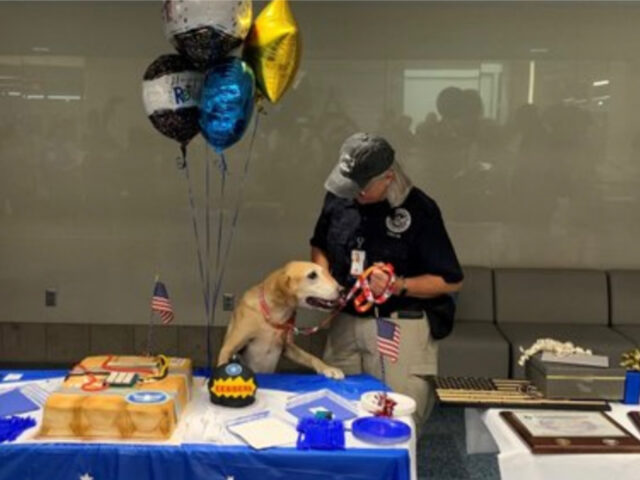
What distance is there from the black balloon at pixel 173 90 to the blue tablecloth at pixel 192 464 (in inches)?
41.6

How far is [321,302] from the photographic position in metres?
2.30

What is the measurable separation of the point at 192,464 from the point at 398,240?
1122mm

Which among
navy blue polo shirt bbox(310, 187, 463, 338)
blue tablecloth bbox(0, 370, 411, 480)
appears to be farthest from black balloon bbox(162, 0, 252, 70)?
blue tablecloth bbox(0, 370, 411, 480)

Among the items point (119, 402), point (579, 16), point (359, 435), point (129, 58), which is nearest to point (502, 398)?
point (359, 435)

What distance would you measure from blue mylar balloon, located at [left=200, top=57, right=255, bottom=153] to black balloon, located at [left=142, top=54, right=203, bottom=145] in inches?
1.5

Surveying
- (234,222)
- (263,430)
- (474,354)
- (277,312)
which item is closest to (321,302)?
(277,312)

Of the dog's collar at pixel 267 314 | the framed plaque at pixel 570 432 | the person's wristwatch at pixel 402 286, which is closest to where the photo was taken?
the framed plaque at pixel 570 432

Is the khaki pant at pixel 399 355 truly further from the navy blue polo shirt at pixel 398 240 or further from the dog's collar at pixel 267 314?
the dog's collar at pixel 267 314

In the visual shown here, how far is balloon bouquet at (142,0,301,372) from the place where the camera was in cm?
211

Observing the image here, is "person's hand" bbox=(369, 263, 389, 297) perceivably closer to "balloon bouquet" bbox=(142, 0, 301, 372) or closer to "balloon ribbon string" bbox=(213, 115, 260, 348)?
"balloon bouquet" bbox=(142, 0, 301, 372)

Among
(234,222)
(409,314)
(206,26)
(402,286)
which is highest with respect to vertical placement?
(206,26)

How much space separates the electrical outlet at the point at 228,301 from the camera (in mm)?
4414

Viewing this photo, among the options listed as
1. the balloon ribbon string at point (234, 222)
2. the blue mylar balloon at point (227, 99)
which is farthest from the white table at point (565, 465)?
the balloon ribbon string at point (234, 222)

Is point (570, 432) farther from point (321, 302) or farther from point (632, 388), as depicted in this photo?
point (321, 302)
